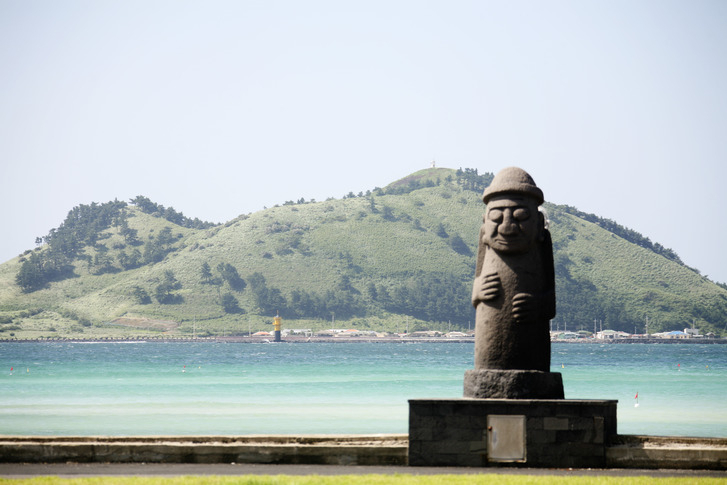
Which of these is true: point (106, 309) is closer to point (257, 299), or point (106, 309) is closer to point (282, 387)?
point (257, 299)

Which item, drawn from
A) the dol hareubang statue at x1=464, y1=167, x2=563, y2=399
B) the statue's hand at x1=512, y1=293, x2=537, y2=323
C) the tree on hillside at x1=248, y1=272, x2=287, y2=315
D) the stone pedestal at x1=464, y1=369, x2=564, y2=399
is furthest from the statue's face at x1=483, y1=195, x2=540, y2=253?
the tree on hillside at x1=248, y1=272, x2=287, y2=315

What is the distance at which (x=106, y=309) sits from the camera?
198 meters

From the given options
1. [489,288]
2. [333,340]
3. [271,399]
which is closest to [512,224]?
[489,288]

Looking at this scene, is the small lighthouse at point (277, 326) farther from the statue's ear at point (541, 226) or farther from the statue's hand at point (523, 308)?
the statue's hand at point (523, 308)

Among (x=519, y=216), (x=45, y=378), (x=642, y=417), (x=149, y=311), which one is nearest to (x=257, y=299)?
(x=149, y=311)

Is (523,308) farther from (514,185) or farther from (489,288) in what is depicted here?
(514,185)

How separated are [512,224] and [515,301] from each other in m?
1.22

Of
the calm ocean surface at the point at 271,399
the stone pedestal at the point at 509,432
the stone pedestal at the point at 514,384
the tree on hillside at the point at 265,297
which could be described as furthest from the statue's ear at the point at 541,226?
the tree on hillside at the point at 265,297

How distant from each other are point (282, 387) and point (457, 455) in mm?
45319

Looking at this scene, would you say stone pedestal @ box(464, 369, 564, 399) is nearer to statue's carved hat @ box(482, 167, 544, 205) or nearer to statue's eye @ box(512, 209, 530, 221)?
statue's eye @ box(512, 209, 530, 221)

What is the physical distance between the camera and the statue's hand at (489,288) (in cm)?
1579

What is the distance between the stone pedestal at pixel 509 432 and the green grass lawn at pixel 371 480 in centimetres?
132

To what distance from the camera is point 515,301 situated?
1566cm

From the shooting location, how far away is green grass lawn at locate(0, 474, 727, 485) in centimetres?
1260
